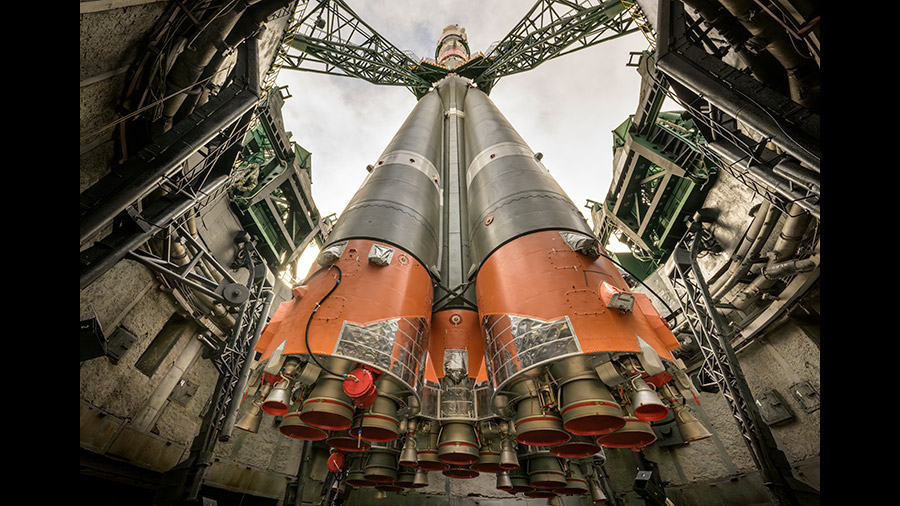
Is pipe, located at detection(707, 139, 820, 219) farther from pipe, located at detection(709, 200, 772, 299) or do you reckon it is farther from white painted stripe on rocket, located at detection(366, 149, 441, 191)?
white painted stripe on rocket, located at detection(366, 149, 441, 191)

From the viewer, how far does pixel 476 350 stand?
7324mm

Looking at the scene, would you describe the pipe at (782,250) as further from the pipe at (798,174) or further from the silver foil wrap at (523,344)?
the silver foil wrap at (523,344)

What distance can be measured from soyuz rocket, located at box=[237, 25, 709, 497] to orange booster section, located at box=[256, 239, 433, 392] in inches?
1.0

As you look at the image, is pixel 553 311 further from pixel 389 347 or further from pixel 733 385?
pixel 733 385

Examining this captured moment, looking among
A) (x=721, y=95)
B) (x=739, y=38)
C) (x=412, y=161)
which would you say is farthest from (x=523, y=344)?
(x=739, y=38)

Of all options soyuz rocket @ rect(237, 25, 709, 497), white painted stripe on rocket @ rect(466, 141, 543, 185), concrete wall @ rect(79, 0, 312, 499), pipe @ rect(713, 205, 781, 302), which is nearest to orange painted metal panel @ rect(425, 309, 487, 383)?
soyuz rocket @ rect(237, 25, 709, 497)

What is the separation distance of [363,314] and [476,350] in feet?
8.79

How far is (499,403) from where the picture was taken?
234 inches

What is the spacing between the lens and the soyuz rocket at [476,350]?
515 centimetres

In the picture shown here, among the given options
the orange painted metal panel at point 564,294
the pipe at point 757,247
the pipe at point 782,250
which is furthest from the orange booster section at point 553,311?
the pipe at point 757,247

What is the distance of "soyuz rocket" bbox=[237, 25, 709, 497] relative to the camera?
515 centimetres

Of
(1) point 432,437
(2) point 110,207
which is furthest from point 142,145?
(1) point 432,437

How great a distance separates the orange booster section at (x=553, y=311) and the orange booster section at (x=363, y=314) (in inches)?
49.6

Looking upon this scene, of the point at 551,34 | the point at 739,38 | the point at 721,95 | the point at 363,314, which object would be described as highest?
the point at 551,34
